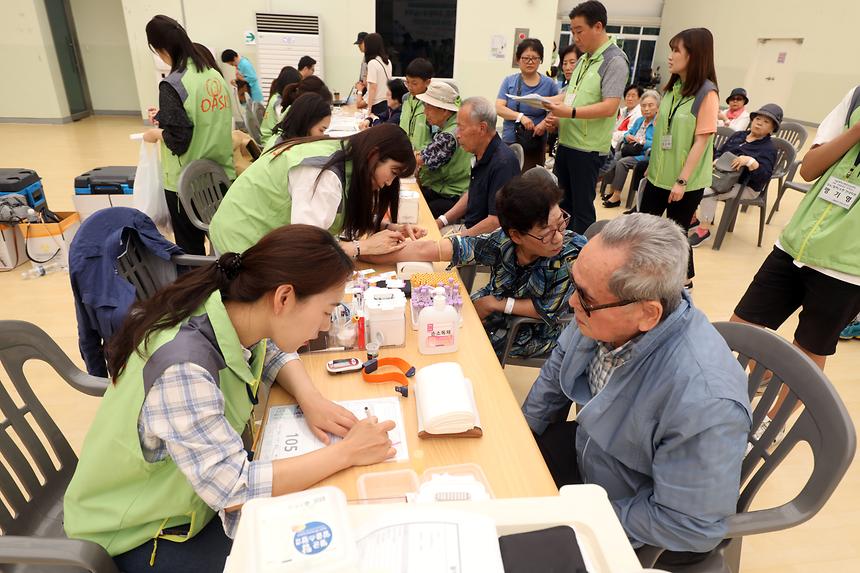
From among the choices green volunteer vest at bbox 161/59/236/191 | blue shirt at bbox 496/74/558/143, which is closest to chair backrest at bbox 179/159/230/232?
green volunteer vest at bbox 161/59/236/191

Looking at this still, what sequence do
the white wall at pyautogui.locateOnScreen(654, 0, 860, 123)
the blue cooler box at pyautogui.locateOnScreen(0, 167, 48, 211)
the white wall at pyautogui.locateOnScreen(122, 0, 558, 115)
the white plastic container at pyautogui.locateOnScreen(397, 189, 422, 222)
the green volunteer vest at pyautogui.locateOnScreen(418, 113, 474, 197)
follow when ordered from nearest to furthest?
the white plastic container at pyautogui.locateOnScreen(397, 189, 422, 222) < the green volunteer vest at pyautogui.locateOnScreen(418, 113, 474, 197) < the blue cooler box at pyautogui.locateOnScreen(0, 167, 48, 211) < the white wall at pyautogui.locateOnScreen(122, 0, 558, 115) < the white wall at pyautogui.locateOnScreen(654, 0, 860, 123)

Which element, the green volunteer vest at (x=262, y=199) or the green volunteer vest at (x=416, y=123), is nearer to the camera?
the green volunteer vest at (x=262, y=199)

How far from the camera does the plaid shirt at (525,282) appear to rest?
73.9 inches

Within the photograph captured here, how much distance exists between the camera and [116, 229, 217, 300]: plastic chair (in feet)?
5.88

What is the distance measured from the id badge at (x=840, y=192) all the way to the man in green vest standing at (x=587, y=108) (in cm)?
151

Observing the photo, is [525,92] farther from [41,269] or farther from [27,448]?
[27,448]

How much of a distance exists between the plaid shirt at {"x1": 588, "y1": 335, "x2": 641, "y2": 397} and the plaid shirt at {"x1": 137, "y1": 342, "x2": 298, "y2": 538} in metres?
0.83

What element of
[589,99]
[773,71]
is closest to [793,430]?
[589,99]

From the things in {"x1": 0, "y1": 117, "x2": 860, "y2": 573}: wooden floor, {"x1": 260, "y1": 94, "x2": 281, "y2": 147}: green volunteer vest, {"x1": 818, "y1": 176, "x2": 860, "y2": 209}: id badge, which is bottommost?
{"x1": 0, "y1": 117, "x2": 860, "y2": 573}: wooden floor

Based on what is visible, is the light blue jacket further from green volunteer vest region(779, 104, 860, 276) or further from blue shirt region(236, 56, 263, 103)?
blue shirt region(236, 56, 263, 103)

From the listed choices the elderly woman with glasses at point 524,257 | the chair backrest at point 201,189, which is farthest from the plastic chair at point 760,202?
the chair backrest at point 201,189

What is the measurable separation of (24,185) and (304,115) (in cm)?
236

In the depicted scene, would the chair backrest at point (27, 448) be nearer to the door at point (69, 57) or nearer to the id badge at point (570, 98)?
the id badge at point (570, 98)

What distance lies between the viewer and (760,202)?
4355mm
